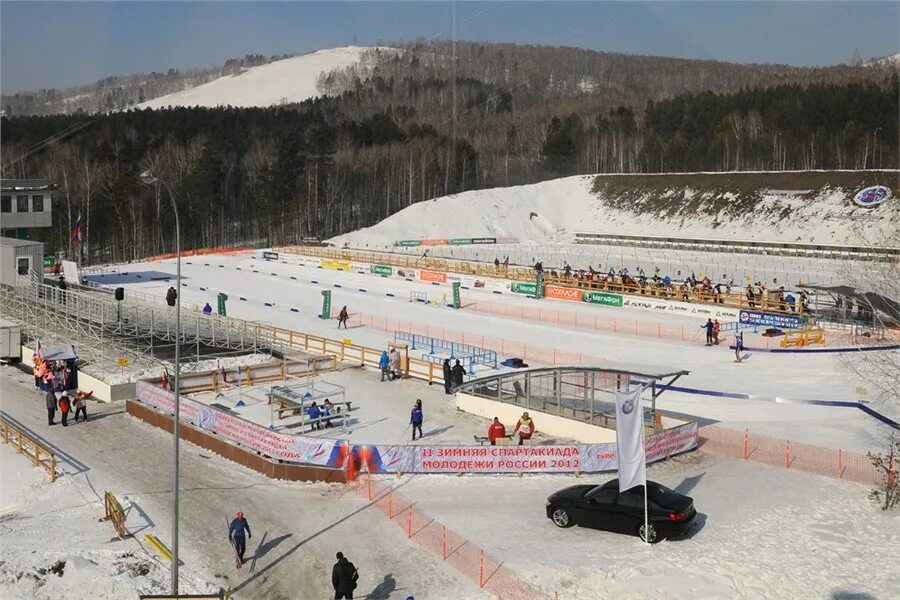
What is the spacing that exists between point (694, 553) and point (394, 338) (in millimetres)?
24115

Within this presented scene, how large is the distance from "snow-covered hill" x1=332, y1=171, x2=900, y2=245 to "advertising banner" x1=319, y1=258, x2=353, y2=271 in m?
21.2

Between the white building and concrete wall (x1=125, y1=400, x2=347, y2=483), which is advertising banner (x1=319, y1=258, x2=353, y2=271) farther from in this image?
concrete wall (x1=125, y1=400, x2=347, y2=483)

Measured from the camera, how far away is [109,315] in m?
38.6

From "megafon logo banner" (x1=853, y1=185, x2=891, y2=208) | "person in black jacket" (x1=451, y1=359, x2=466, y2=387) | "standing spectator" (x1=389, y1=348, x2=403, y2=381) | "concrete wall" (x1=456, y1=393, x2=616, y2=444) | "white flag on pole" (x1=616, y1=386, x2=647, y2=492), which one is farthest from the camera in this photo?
"megafon logo banner" (x1=853, y1=185, x2=891, y2=208)

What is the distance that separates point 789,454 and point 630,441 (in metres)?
6.15

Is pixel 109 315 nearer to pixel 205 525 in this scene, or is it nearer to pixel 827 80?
pixel 205 525

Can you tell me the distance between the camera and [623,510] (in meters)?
16.3

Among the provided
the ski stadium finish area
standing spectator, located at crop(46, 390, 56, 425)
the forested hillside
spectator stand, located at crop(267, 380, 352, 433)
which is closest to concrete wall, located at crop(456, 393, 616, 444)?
the ski stadium finish area

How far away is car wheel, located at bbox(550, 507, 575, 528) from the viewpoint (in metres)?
16.8

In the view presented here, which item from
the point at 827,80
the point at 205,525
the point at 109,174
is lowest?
the point at 205,525

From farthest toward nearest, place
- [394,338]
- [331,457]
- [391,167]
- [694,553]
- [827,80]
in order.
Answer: [827,80] → [391,167] → [394,338] → [331,457] → [694,553]

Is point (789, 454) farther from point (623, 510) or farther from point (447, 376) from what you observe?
point (447, 376)

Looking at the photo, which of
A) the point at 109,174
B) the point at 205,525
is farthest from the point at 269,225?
the point at 205,525

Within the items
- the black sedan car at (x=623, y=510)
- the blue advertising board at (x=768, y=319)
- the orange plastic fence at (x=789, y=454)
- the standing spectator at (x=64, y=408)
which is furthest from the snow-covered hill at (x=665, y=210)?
the standing spectator at (x=64, y=408)
